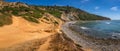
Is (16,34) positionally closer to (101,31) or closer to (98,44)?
(98,44)

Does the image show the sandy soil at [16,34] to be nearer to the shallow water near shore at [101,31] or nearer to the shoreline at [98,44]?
the shoreline at [98,44]

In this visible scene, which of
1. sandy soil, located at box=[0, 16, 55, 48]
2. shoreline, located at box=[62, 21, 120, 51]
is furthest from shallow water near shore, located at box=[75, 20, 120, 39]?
sandy soil, located at box=[0, 16, 55, 48]

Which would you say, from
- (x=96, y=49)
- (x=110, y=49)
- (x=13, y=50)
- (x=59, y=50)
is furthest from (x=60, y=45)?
(x=110, y=49)

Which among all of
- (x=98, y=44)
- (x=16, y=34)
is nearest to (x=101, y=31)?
(x=98, y=44)

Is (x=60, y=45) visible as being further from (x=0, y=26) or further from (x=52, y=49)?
(x=0, y=26)

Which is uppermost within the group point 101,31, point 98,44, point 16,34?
point 16,34

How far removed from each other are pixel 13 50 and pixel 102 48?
14.4 meters

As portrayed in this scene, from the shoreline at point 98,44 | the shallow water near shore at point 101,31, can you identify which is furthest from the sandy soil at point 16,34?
the shallow water near shore at point 101,31

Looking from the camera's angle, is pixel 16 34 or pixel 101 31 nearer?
pixel 16 34

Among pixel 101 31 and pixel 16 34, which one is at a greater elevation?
pixel 16 34

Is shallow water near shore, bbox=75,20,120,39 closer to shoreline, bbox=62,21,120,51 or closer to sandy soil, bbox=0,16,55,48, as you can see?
shoreline, bbox=62,21,120,51

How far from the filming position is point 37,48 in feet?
55.5

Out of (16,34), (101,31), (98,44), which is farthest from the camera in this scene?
(101,31)

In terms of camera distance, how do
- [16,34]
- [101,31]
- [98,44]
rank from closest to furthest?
[16,34] < [98,44] < [101,31]
